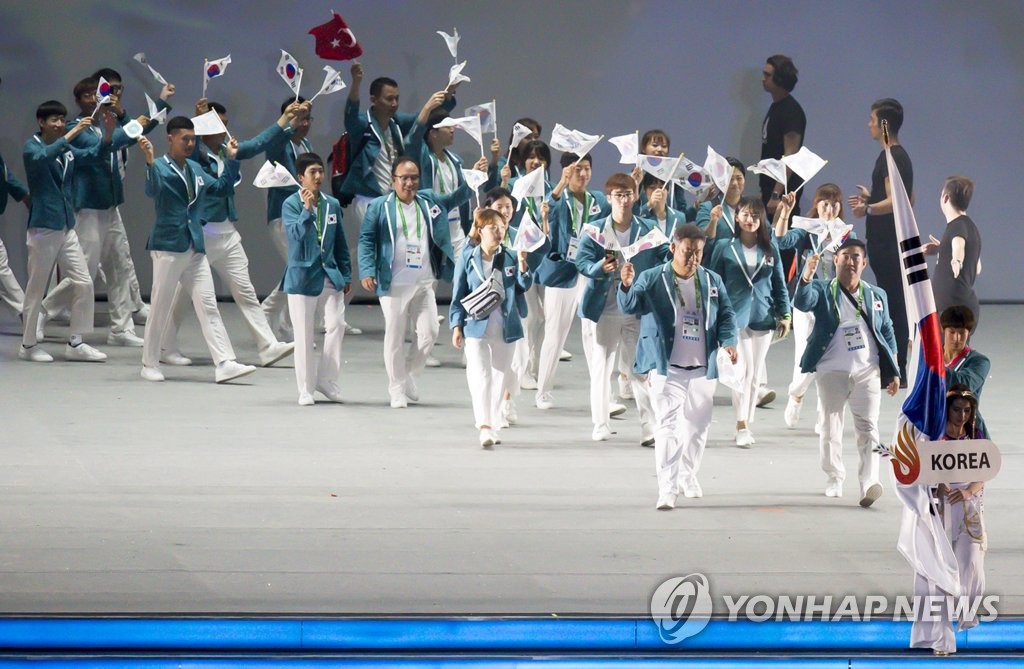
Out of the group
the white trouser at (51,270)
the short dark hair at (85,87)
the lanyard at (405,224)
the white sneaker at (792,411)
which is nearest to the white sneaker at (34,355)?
the white trouser at (51,270)

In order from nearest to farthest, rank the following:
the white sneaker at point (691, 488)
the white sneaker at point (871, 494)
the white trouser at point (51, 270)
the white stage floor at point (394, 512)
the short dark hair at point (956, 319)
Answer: the short dark hair at point (956, 319)
the white stage floor at point (394, 512)
the white sneaker at point (871, 494)
the white sneaker at point (691, 488)
the white trouser at point (51, 270)

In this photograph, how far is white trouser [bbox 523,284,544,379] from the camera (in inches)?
333

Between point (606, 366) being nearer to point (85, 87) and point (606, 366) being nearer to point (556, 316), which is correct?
point (556, 316)

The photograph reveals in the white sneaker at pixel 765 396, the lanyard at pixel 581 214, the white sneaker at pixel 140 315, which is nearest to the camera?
the lanyard at pixel 581 214

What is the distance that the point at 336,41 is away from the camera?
869 centimetres

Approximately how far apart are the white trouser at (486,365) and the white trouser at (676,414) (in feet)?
3.31

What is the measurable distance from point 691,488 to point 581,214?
1.82 meters

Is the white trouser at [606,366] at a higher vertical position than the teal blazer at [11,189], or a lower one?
lower

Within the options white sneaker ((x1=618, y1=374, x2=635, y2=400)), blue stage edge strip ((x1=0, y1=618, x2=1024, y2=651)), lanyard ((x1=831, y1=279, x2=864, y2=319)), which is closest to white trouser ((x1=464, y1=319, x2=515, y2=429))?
white sneaker ((x1=618, y1=374, x2=635, y2=400))

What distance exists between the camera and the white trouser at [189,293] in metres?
8.42

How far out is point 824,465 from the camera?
6371 mm

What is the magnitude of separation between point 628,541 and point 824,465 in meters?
0.98

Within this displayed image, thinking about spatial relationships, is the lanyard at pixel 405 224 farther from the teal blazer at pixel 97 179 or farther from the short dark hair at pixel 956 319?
the short dark hair at pixel 956 319

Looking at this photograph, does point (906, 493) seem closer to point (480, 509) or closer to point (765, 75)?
point (480, 509)
